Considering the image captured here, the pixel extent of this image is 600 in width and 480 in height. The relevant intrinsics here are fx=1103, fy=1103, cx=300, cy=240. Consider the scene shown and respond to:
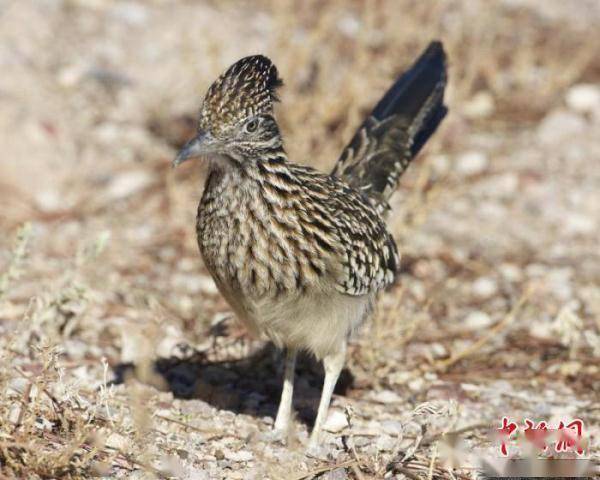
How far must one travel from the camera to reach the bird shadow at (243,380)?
5.38m

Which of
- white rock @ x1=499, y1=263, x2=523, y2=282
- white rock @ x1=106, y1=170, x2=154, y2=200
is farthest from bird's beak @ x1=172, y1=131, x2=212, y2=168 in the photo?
white rock @ x1=106, y1=170, x2=154, y2=200

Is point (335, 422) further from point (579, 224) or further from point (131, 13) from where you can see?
point (131, 13)

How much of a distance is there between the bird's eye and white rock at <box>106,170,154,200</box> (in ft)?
11.8

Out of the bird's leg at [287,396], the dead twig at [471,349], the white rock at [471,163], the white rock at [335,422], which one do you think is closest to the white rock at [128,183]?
the white rock at [471,163]

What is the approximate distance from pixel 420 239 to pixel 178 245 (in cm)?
162

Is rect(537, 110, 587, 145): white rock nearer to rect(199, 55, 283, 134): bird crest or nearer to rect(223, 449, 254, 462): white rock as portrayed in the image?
rect(199, 55, 283, 134): bird crest

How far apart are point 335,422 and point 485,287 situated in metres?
2.14

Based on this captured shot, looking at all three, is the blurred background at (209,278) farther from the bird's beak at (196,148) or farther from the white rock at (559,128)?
the bird's beak at (196,148)

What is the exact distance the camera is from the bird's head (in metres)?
4.29

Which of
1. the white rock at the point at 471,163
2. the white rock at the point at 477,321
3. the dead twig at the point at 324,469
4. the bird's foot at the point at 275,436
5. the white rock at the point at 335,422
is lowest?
the dead twig at the point at 324,469

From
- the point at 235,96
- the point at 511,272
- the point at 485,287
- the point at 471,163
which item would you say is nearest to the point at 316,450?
the point at 235,96

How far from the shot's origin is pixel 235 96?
432 centimetres

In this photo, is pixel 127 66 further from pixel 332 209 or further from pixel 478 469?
pixel 478 469

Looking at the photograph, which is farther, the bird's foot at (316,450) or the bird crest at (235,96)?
the bird's foot at (316,450)
